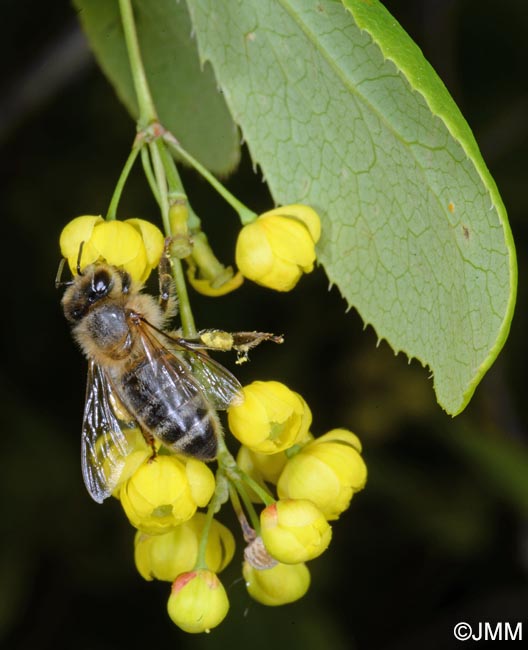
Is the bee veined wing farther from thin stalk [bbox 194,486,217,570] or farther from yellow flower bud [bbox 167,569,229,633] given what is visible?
yellow flower bud [bbox 167,569,229,633]

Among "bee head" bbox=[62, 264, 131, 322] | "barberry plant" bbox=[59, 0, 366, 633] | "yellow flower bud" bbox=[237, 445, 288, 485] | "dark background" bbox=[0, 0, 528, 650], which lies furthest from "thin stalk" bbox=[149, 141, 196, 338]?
"dark background" bbox=[0, 0, 528, 650]

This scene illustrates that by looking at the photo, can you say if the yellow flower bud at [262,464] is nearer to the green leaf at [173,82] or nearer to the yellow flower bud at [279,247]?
the yellow flower bud at [279,247]

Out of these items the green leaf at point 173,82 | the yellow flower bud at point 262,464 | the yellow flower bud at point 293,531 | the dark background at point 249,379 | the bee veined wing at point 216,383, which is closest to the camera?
the yellow flower bud at point 293,531

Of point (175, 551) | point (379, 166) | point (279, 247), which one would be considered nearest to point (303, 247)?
point (279, 247)

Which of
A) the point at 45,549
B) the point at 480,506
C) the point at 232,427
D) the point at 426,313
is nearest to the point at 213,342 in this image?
the point at 232,427

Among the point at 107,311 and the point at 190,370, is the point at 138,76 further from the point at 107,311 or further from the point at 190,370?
the point at 190,370

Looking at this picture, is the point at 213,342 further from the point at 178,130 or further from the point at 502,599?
the point at 502,599

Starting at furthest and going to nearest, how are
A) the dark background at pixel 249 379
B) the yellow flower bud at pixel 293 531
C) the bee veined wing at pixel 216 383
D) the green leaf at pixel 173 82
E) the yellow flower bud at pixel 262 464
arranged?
the dark background at pixel 249 379 < the green leaf at pixel 173 82 < the yellow flower bud at pixel 262 464 < the bee veined wing at pixel 216 383 < the yellow flower bud at pixel 293 531

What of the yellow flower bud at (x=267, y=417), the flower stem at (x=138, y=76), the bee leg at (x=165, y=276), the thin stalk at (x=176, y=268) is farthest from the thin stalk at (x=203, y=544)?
the flower stem at (x=138, y=76)
